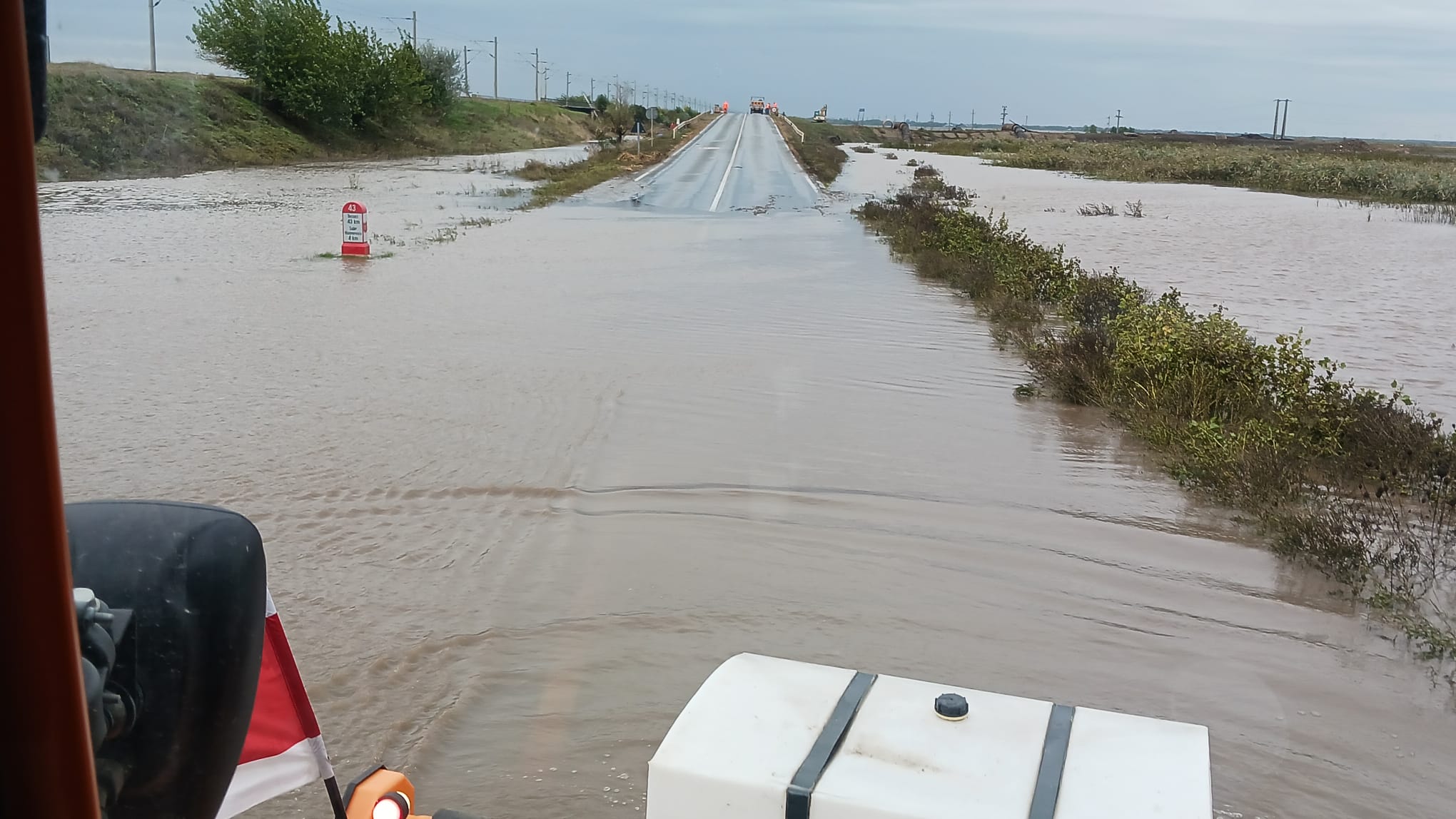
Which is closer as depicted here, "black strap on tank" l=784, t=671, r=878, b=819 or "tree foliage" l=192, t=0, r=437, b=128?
"black strap on tank" l=784, t=671, r=878, b=819

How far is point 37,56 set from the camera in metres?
Result: 0.88

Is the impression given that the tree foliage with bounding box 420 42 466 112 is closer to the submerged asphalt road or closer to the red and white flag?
the submerged asphalt road

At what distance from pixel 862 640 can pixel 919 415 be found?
4.66 m

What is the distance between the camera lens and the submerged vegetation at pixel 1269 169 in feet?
151

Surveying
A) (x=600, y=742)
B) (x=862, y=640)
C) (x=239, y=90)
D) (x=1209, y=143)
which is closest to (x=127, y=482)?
(x=239, y=90)

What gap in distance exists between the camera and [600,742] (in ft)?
15.5

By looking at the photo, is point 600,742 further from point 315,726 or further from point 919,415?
point 919,415

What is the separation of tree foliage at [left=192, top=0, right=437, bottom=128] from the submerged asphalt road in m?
9.36

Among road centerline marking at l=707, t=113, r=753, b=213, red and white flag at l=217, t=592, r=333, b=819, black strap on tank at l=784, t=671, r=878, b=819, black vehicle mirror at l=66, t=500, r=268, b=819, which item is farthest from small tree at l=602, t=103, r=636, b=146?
black vehicle mirror at l=66, t=500, r=268, b=819

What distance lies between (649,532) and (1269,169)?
55.5 meters

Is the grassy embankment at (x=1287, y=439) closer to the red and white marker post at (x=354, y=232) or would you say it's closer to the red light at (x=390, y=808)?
the red light at (x=390, y=808)

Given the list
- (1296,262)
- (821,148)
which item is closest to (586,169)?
(821,148)

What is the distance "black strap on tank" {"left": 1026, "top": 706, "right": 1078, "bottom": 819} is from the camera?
2285 millimetres

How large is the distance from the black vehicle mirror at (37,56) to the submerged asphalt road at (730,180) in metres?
31.6
